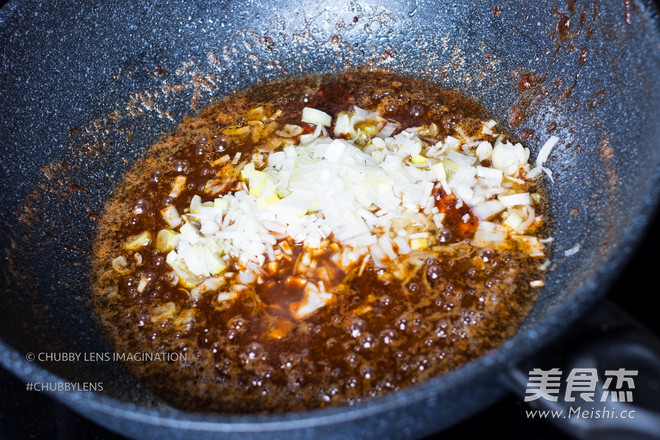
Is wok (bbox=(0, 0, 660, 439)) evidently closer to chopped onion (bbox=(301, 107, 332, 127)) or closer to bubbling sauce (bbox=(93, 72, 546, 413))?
bubbling sauce (bbox=(93, 72, 546, 413))

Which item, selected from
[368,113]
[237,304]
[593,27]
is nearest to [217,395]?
[237,304]

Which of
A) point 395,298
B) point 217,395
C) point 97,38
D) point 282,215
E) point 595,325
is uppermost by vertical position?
point 97,38

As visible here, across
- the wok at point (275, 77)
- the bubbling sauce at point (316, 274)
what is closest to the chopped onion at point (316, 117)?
the bubbling sauce at point (316, 274)

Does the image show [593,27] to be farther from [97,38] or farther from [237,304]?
[97,38]

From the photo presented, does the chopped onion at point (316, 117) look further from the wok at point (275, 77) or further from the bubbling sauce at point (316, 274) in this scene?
the wok at point (275, 77)

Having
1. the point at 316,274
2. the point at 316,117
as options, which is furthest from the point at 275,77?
the point at 316,274

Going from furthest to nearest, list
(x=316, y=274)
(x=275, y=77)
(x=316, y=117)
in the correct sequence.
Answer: (x=275, y=77), (x=316, y=117), (x=316, y=274)

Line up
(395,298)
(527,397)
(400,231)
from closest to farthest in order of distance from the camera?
(527,397) → (395,298) → (400,231)

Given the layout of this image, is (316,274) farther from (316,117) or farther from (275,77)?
(275,77)
